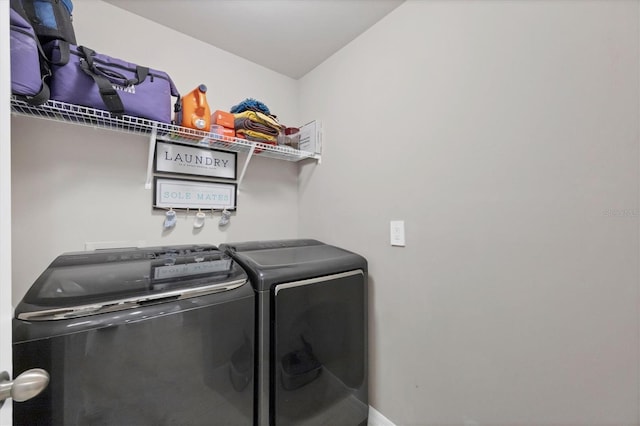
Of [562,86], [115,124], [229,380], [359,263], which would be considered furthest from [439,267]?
[115,124]

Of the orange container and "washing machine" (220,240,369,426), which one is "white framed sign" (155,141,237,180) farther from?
"washing machine" (220,240,369,426)

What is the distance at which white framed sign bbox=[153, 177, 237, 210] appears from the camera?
5.11 feet

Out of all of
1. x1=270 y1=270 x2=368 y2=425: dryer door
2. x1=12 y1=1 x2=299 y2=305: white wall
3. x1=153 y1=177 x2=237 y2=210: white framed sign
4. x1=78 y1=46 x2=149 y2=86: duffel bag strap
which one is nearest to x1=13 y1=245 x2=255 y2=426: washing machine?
x1=270 y1=270 x2=368 y2=425: dryer door

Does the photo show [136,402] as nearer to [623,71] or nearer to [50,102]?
[50,102]

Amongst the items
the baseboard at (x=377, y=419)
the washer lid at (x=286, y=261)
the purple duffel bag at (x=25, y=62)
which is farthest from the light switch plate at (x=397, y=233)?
the purple duffel bag at (x=25, y=62)

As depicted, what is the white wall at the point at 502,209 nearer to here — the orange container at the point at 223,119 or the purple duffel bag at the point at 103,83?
the orange container at the point at 223,119

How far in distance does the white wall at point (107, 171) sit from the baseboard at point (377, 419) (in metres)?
1.33

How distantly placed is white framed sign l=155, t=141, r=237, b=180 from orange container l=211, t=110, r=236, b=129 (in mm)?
268

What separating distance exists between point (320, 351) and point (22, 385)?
100 cm

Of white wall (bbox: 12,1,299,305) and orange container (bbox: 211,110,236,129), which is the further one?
orange container (bbox: 211,110,236,129)

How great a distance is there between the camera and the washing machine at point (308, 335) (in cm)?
109

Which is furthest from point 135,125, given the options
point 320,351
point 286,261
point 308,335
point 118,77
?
point 320,351

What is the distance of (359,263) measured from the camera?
1429mm

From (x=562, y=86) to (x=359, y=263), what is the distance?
43.1 inches
